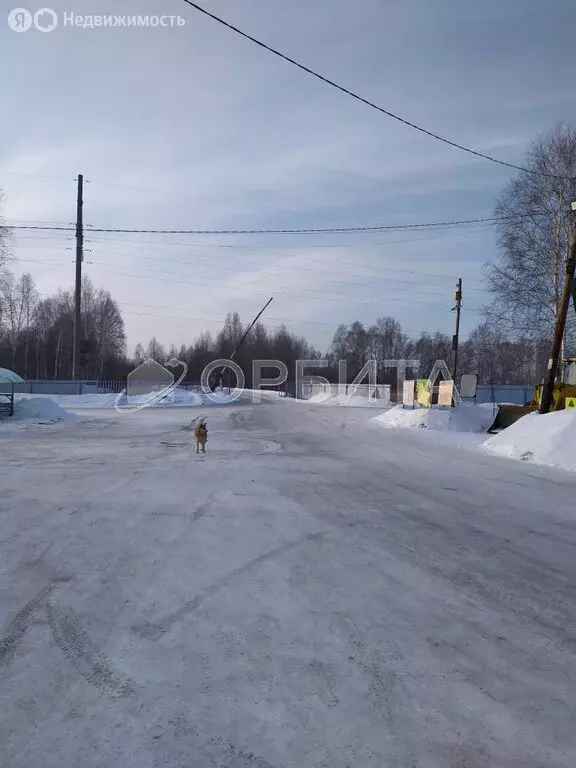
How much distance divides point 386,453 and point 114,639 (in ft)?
32.7

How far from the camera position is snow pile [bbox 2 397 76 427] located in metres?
22.5

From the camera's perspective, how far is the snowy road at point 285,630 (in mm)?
2375

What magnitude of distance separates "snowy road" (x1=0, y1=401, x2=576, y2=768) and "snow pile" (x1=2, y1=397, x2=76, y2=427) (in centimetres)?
1644

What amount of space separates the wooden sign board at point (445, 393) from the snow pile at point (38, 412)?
1548 cm

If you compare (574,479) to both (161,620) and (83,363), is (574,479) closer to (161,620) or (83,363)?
(161,620)

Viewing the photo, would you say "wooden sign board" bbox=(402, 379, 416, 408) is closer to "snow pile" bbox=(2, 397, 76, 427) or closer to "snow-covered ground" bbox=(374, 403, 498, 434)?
"snow-covered ground" bbox=(374, 403, 498, 434)

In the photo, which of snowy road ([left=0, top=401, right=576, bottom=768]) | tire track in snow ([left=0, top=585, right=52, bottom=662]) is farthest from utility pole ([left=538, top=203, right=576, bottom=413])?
tire track in snow ([left=0, top=585, right=52, bottom=662])

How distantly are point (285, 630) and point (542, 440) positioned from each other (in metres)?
10.2

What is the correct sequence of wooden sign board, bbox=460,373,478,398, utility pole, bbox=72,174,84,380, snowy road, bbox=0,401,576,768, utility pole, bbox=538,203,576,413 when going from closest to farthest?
snowy road, bbox=0,401,576,768 < utility pole, bbox=538,203,576,413 < wooden sign board, bbox=460,373,478,398 < utility pole, bbox=72,174,84,380

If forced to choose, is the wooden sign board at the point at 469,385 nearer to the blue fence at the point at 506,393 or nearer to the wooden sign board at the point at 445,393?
the wooden sign board at the point at 445,393

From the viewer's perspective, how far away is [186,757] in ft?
7.41

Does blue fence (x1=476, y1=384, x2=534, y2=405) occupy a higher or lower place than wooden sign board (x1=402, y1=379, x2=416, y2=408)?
lower

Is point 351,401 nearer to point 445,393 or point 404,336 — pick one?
point 445,393

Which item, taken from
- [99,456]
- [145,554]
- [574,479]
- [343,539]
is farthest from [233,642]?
[99,456]
